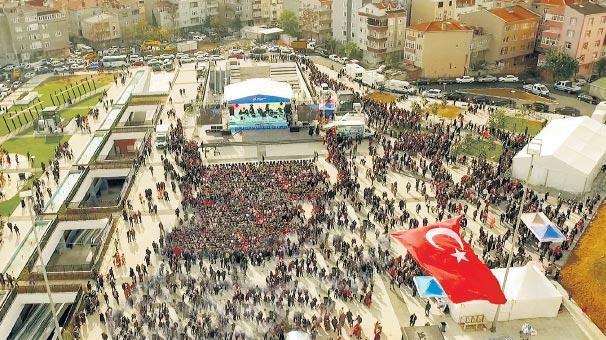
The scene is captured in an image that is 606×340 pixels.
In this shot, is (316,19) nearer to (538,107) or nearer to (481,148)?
(538,107)

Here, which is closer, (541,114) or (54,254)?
(54,254)

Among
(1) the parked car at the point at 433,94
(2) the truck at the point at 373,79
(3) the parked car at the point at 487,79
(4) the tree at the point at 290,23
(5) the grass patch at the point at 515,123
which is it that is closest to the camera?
(5) the grass patch at the point at 515,123

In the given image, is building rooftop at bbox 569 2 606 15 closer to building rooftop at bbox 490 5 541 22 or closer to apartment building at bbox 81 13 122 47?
building rooftop at bbox 490 5 541 22

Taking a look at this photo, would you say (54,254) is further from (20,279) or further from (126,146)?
(126,146)

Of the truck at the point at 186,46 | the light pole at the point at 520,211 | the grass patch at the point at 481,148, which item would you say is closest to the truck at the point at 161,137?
the grass patch at the point at 481,148

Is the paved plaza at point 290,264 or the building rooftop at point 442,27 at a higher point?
the building rooftop at point 442,27

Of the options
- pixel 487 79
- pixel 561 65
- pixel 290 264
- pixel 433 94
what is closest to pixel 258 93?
pixel 433 94

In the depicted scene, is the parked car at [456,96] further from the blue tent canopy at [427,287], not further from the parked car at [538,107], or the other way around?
the blue tent canopy at [427,287]

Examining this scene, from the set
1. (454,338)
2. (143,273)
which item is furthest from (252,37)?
(454,338)
